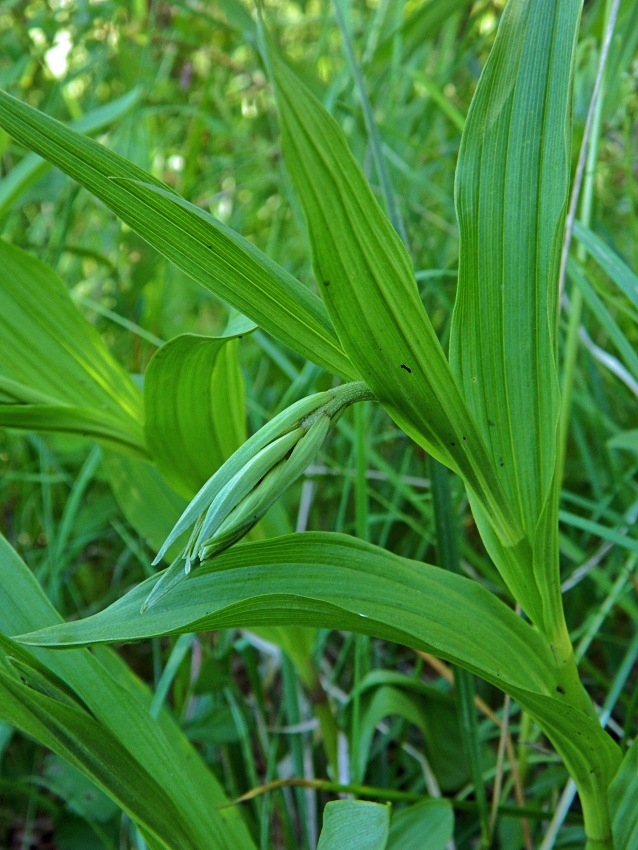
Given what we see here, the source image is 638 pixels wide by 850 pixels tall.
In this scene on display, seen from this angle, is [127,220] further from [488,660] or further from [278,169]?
[278,169]

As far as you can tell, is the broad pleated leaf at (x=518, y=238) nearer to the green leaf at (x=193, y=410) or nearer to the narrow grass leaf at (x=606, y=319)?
the green leaf at (x=193, y=410)

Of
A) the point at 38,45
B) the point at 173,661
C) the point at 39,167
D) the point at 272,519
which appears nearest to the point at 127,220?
the point at 272,519

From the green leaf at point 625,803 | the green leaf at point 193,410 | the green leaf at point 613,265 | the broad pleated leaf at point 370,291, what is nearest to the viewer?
the broad pleated leaf at point 370,291

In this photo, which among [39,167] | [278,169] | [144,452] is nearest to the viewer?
[144,452]

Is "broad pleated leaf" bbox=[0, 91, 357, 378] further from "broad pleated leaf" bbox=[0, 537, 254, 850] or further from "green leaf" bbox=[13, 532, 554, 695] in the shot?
"broad pleated leaf" bbox=[0, 537, 254, 850]

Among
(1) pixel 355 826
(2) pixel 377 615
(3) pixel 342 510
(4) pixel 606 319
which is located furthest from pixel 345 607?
(4) pixel 606 319

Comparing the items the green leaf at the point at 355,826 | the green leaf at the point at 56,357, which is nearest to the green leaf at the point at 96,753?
the green leaf at the point at 355,826
